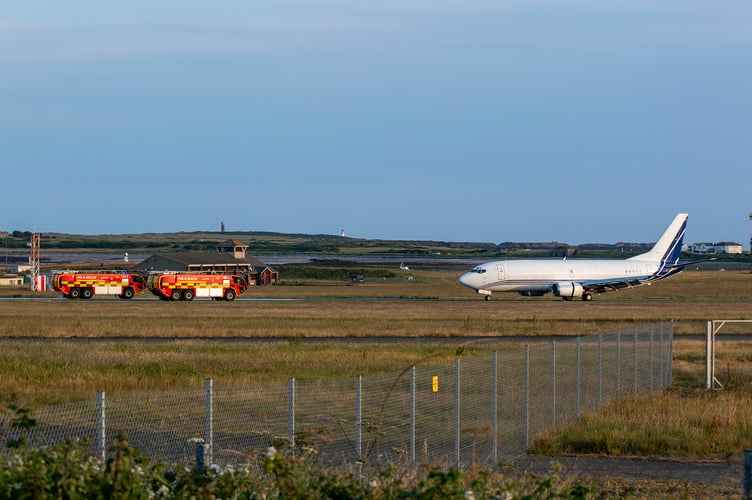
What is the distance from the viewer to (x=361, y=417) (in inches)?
605

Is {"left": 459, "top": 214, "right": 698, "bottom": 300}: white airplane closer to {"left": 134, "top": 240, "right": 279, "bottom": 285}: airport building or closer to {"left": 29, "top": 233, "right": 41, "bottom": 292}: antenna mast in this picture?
{"left": 134, "top": 240, "right": 279, "bottom": 285}: airport building

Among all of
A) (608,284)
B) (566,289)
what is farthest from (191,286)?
(608,284)

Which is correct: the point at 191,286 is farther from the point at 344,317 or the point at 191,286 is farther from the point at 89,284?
the point at 344,317

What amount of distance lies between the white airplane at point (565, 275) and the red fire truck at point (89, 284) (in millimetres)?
27707

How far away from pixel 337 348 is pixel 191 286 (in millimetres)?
42595

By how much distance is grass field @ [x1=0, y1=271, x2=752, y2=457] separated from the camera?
62.7 feet

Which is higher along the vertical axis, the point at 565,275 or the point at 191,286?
the point at 565,275

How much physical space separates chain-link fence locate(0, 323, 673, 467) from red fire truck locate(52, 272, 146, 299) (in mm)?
58241

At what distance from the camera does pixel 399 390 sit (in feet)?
74.5

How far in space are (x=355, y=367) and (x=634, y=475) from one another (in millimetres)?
15554

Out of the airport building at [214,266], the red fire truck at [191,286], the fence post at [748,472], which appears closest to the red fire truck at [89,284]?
the red fire truck at [191,286]

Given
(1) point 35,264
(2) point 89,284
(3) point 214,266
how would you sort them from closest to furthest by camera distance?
(2) point 89,284, (1) point 35,264, (3) point 214,266

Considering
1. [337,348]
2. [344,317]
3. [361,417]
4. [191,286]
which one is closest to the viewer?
[361,417]

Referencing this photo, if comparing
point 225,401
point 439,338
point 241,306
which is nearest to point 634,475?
point 225,401
